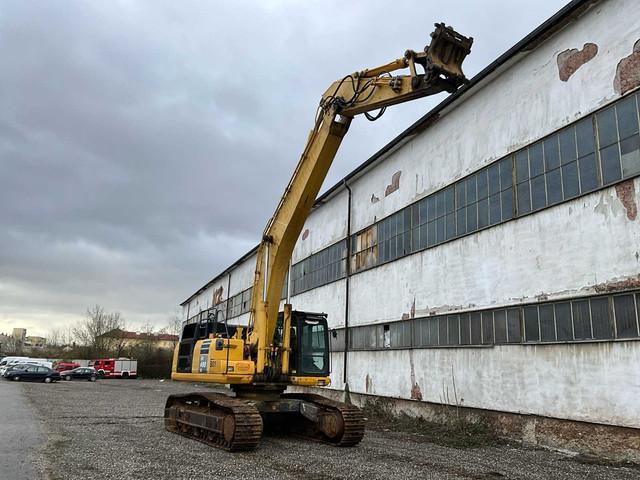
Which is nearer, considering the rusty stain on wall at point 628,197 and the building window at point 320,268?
A: the rusty stain on wall at point 628,197

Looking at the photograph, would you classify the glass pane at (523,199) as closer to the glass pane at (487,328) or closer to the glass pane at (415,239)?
the glass pane at (487,328)

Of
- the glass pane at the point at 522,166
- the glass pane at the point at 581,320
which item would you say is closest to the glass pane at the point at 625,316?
the glass pane at the point at 581,320

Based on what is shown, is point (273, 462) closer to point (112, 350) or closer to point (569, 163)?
point (569, 163)

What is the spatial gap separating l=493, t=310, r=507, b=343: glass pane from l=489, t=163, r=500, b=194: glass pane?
314 centimetres

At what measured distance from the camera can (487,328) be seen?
44.4ft

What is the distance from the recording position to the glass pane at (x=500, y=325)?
13.0 meters

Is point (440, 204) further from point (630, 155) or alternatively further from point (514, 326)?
point (630, 155)

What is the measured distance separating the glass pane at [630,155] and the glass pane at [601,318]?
2.49 metres

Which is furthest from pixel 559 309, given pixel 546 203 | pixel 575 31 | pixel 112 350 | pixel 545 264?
pixel 112 350

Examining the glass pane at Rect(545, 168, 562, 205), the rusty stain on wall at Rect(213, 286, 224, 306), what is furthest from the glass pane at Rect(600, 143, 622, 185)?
the rusty stain on wall at Rect(213, 286, 224, 306)

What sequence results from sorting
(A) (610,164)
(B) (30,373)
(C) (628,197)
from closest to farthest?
(C) (628,197)
(A) (610,164)
(B) (30,373)

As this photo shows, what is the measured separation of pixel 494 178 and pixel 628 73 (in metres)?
4.12

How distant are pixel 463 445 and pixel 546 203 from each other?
5.73 meters

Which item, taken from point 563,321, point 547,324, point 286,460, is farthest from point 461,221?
point 286,460
